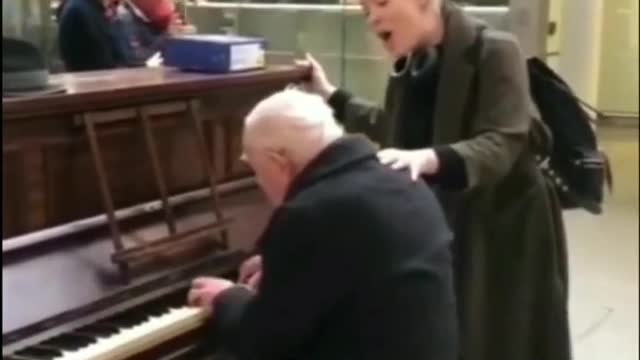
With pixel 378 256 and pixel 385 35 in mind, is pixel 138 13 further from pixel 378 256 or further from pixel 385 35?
pixel 378 256

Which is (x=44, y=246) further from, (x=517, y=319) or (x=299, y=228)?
(x=517, y=319)

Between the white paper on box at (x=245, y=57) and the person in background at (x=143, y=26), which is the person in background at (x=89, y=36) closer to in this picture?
→ the person in background at (x=143, y=26)

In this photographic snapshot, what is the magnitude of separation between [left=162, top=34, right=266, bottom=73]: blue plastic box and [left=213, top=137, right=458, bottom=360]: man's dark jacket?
0.71 meters

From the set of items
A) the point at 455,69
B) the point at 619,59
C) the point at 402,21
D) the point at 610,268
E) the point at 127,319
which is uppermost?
the point at 402,21

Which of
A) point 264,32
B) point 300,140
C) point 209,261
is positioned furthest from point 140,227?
point 264,32

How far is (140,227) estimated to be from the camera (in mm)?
2713

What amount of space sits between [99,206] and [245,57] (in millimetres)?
598

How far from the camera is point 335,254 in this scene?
7.25 ft

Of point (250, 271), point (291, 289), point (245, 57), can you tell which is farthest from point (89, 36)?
point (291, 289)

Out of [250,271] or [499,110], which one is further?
[499,110]

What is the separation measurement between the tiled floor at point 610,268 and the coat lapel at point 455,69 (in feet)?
5.95

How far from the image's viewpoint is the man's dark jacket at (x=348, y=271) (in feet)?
7.23

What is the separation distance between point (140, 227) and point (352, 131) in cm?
82

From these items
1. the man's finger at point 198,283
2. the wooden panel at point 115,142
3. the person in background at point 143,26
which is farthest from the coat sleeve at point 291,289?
the person in background at point 143,26
